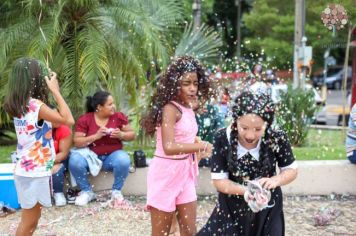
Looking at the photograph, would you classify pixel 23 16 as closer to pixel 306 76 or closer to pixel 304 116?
pixel 304 116

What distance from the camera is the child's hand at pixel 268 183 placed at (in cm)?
280

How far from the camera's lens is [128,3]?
274 inches

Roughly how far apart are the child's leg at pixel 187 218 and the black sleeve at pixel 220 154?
631 mm

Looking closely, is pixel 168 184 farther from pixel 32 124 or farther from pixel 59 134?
pixel 59 134

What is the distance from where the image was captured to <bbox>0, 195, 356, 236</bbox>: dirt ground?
4.70 meters

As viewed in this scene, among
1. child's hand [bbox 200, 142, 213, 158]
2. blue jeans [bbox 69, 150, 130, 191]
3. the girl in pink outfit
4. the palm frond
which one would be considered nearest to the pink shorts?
the girl in pink outfit

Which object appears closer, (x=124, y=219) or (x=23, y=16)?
(x=124, y=219)

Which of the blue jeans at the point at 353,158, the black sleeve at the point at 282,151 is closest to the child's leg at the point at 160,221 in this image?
the black sleeve at the point at 282,151

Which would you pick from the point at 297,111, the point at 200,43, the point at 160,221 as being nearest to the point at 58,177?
the point at 160,221

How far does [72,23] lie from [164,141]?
379 centimetres

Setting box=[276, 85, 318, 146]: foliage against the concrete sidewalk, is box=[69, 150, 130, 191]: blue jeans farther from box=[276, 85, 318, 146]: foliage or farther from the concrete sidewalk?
box=[276, 85, 318, 146]: foliage

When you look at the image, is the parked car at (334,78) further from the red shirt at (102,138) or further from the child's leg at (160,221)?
the child's leg at (160,221)

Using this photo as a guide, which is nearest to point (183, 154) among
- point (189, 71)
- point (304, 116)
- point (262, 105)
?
point (189, 71)

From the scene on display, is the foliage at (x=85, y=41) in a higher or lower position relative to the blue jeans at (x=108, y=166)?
higher
